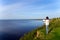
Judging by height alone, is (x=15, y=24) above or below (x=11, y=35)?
above

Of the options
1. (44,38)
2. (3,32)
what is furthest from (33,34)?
(3,32)

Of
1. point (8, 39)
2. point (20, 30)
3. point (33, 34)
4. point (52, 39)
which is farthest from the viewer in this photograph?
point (20, 30)

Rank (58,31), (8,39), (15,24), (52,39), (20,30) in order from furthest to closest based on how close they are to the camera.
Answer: (15,24), (20,30), (8,39), (58,31), (52,39)

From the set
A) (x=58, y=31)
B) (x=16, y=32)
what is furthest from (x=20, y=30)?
(x=58, y=31)

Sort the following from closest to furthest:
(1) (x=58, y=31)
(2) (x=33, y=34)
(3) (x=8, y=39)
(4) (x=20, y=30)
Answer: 1. (1) (x=58, y=31)
2. (2) (x=33, y=34)
3. (3) (x=8, y=39)
4. (4) (x=20, y=30)

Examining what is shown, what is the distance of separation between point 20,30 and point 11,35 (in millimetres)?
688

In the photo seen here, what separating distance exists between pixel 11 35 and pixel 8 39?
81 cm

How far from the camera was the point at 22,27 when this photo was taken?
415 inches

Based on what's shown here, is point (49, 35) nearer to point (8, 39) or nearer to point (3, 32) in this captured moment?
point (8, 39)

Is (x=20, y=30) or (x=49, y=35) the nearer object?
(x=49, y=35)

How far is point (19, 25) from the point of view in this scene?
10.6 m

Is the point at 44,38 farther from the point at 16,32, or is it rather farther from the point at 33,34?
the point at 16,32

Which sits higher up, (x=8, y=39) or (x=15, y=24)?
(x=15, y=24)

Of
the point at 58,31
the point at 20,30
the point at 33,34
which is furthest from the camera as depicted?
the point at 20,30
